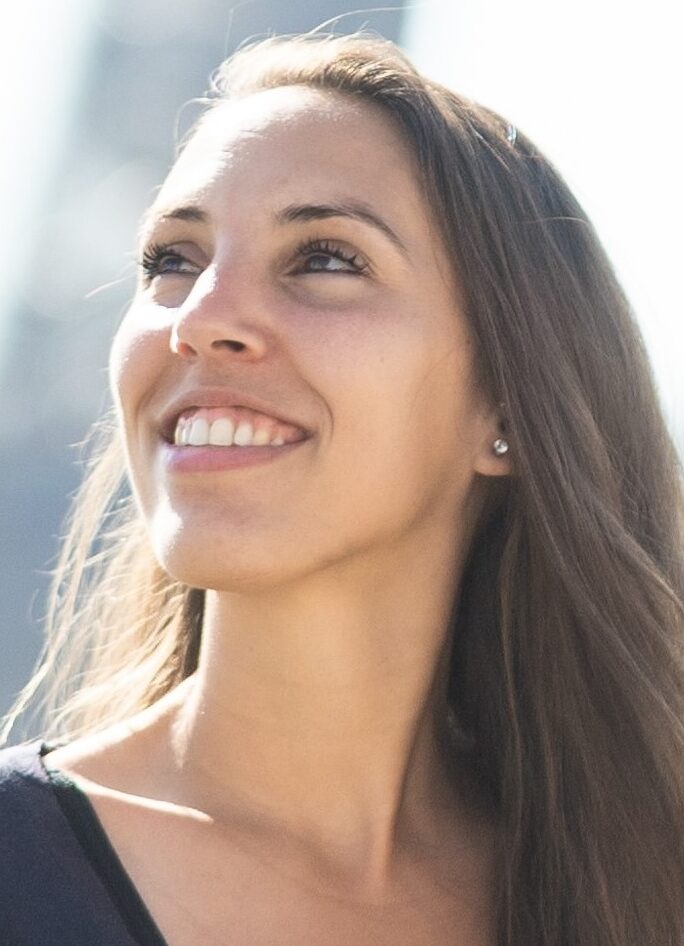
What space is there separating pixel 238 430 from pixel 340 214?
398 millimetres

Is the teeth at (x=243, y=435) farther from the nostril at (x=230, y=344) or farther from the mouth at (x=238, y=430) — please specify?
the nostril at (x=230, y=344)

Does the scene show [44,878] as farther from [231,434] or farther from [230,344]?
[230,344]

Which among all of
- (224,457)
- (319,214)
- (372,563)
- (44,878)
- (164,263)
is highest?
(319,214)

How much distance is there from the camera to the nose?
102 inches

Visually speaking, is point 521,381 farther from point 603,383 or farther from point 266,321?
point 266,321

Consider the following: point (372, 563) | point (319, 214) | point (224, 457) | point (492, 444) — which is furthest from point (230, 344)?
point (492, 444)

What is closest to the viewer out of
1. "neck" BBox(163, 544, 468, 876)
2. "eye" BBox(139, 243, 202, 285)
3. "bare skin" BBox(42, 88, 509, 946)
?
"bare skin" BBox(42, 88, 509, 946)

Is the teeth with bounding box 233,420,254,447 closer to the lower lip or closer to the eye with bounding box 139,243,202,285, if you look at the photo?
the lower lip

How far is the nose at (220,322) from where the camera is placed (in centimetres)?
259

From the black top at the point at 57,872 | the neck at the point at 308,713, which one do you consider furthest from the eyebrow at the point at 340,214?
the black top at the point at 57,872

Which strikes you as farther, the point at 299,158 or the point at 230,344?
the point at 299,158

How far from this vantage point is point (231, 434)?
8.56 ft

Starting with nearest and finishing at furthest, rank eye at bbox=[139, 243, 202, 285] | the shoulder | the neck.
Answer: the shoulder → the neck → eye at bbox=[139, 243, 202, 285]

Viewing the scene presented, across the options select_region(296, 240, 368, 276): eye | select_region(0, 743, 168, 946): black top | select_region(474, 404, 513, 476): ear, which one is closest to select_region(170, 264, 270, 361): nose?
select_region(296, 240, 368, 276): eye
